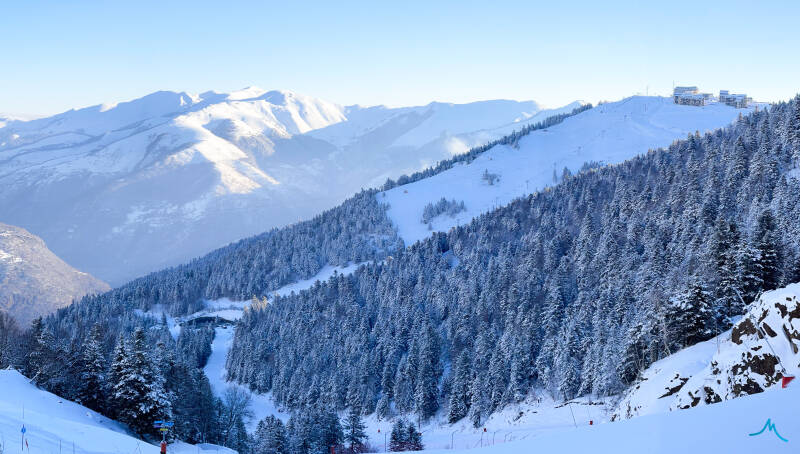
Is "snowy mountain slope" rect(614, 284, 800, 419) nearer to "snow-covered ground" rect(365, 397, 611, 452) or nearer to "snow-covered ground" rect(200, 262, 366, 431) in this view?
"snow-covered ground" rect(365, 397, 611, 452)

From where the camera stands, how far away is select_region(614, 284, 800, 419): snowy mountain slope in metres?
21.6

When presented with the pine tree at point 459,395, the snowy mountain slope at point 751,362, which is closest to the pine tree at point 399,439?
the pine tree at point 459,395

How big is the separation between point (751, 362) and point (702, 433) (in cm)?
1402

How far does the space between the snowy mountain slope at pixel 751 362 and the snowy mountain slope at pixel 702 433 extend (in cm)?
805

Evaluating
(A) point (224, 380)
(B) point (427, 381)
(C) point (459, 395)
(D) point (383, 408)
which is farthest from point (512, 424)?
(A) point (224, 380)

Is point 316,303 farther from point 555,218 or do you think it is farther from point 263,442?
point 263,442

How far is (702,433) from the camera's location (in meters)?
12.6

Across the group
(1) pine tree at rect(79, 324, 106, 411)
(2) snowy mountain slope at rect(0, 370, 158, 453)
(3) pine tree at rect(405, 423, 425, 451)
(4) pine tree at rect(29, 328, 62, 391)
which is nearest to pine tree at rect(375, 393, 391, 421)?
(3) pine tree at rect(405, 423, 425, 451)

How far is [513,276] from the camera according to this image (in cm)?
10631

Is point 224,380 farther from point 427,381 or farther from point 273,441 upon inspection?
point 273,441

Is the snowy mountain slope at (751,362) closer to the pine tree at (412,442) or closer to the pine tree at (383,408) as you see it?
the pine tree at (412,442)

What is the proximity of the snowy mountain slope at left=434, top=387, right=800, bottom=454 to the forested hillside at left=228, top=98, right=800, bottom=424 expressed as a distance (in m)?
33.5

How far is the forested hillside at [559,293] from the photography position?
166 feet

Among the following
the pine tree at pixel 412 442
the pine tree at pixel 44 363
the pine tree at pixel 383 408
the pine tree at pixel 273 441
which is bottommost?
the pine tree at pixel 383 408
